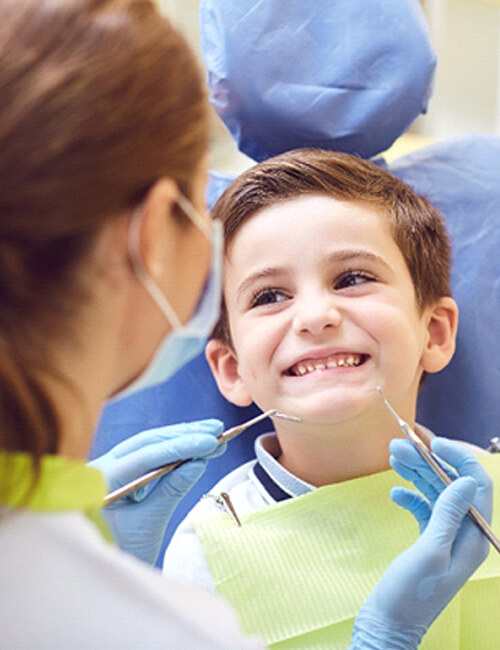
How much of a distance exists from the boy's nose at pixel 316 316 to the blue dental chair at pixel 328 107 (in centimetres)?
39

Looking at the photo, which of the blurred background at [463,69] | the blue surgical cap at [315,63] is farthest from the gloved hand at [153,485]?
the blurred background at [463,69]

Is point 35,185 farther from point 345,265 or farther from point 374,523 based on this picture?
point 374,523

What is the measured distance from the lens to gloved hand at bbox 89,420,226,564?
1342 millimetres

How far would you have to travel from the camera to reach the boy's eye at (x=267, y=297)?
145 centimetres

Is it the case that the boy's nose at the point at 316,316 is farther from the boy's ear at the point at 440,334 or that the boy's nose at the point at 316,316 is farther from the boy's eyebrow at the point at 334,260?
the boy's ear at the point at 440,334

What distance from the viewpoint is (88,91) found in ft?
2.42

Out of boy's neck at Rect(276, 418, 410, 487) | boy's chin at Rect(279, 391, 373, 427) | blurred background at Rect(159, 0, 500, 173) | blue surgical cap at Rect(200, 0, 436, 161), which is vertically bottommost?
blurred background at Rect(159, 0, 500, 173)

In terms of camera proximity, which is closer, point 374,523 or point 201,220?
point 201,220

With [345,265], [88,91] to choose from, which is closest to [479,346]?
[345,265]

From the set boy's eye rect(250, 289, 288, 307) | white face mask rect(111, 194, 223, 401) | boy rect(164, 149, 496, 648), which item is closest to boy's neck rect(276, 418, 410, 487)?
boy rect(164, 149, 496, 648)

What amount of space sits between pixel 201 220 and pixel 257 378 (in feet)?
1.91

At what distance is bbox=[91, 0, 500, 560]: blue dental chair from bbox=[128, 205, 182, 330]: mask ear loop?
0.84 metres

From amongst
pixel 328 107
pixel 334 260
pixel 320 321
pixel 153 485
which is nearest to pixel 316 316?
pixel 320 321

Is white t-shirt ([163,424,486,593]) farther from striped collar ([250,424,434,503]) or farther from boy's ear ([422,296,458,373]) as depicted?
boy's ear ([422,296,458,373])
